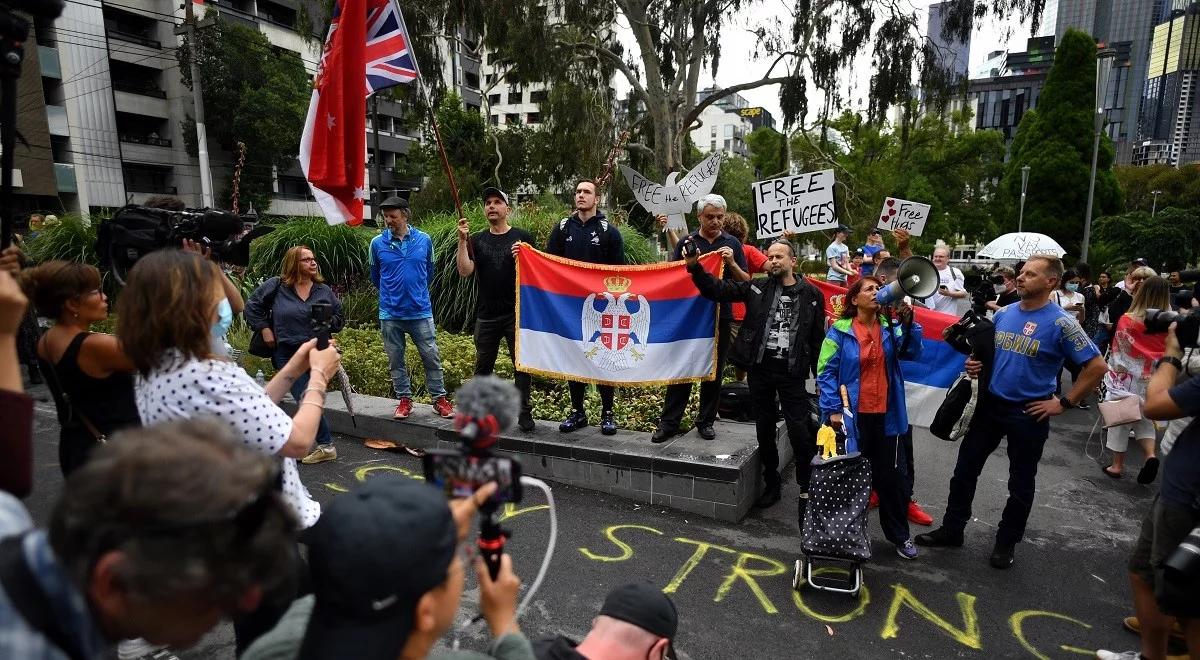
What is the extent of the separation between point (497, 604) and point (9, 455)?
1014 millimetres

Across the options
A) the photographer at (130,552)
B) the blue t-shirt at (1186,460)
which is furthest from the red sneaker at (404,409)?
the blue t-shirt at (1186,460)

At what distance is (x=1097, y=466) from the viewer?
567 centimetres

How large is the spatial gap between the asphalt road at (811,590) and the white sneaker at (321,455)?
129 millimetres

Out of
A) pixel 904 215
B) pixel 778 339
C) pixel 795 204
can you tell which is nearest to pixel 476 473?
pixel 778 339

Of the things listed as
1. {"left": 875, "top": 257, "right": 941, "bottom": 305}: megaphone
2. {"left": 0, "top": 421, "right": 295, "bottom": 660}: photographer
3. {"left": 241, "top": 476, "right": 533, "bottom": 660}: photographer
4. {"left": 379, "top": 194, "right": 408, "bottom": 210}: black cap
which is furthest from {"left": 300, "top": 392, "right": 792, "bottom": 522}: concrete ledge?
{"left": 0, "top": 421, "right": 295, "bottom": 660}: photographer

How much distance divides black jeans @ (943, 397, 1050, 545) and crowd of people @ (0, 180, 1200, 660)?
13mm

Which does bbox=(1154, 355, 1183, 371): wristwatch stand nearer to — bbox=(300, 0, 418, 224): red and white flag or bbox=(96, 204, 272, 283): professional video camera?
bbox=(96, 204, 272, 283): professional video camera

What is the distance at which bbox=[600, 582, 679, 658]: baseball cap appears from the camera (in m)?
1.78

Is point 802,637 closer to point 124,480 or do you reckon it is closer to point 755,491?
point 755,491

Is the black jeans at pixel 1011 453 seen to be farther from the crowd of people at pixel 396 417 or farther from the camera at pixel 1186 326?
the camera at pixel 1186 326

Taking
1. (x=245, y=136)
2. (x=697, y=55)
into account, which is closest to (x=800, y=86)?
(x=697, y=55)

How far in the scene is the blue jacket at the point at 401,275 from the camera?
5.47 m

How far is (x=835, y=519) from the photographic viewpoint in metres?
3.47

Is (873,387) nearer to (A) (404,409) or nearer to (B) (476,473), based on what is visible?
(B) (476,473)
